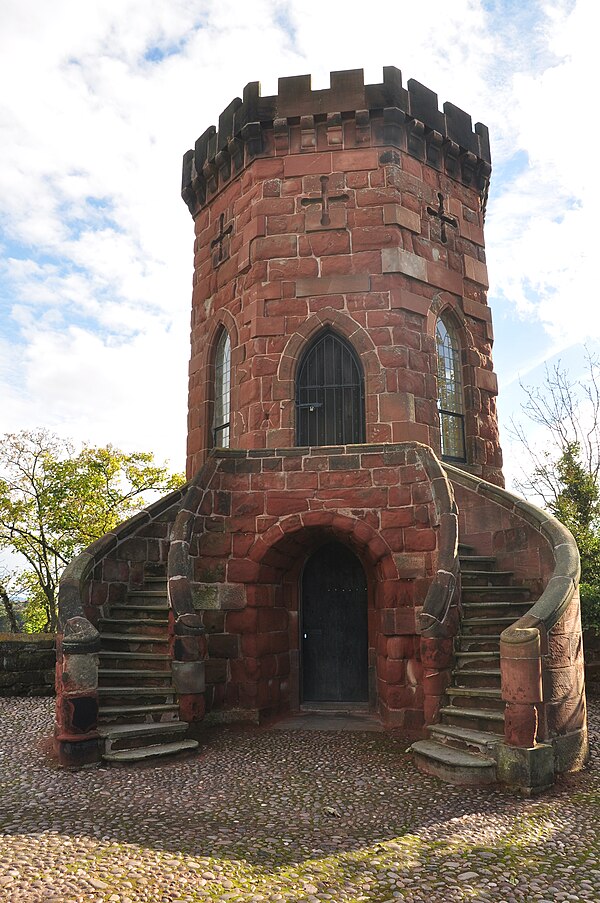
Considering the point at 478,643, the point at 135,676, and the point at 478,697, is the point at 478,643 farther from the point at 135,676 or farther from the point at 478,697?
the point at 135,676

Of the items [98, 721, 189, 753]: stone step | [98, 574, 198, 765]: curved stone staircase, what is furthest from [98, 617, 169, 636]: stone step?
[98, 721, 189, 753]: stone step

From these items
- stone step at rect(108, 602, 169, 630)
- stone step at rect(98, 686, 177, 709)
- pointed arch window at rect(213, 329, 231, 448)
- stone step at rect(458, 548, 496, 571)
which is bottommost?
stone step at rect(98, 686, 177, 709)

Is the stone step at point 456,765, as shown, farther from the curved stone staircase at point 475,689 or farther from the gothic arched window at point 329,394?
the gothic arched window at point 329,394

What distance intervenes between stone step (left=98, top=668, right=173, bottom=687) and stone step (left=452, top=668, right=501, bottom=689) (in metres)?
3.30

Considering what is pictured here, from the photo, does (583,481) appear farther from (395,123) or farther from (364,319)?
(395,123)

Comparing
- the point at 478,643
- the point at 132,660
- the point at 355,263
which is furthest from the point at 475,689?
the point at 355,263

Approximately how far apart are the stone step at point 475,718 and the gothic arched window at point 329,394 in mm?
4779

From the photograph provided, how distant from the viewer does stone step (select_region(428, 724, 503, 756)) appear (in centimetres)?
640

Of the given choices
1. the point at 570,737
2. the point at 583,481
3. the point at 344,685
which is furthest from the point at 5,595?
the point at 570,737

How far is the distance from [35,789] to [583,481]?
13.8 metres

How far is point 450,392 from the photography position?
473 inches

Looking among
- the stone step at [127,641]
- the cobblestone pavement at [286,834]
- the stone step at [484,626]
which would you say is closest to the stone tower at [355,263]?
the stone step at [484,626]

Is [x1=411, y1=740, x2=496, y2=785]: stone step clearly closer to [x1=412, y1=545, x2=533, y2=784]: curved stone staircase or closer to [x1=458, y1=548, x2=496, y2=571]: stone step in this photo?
[x1=412, y1=545, x2=533, y2=784]: curved stone staircase

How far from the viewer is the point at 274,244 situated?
37.4 feet
